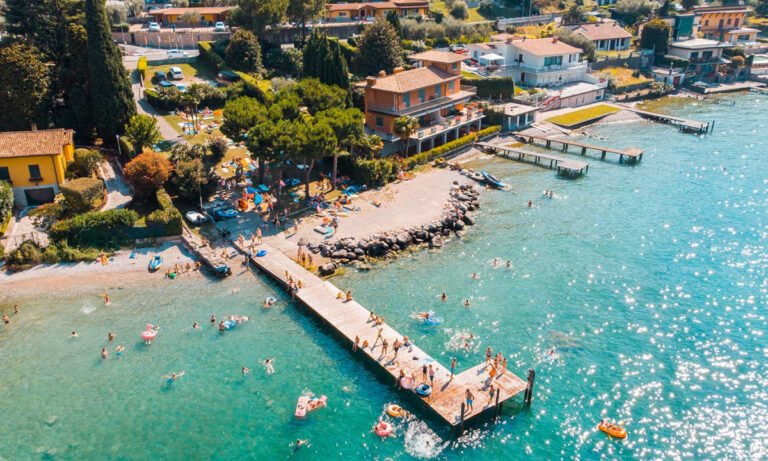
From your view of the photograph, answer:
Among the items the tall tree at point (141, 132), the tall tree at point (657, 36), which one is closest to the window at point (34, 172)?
the tall tree at point (141, 132)

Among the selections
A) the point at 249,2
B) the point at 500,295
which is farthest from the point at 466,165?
the point at 249,2

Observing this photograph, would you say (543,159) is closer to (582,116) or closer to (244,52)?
(582,116)

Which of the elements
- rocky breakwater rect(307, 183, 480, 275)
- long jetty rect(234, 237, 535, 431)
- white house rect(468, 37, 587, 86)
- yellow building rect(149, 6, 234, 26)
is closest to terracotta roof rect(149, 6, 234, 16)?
yellow building rect(149, 6, 234, 26)

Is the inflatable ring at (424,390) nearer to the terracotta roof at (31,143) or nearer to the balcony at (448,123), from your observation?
the terracotta roof at (31,143)

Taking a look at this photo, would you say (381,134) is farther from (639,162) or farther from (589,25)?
(589,25)

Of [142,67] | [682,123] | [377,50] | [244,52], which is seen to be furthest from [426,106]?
[142,67]

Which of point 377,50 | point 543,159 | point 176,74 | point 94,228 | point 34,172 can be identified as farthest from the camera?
point 377,50

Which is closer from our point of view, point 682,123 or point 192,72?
point 682,123
